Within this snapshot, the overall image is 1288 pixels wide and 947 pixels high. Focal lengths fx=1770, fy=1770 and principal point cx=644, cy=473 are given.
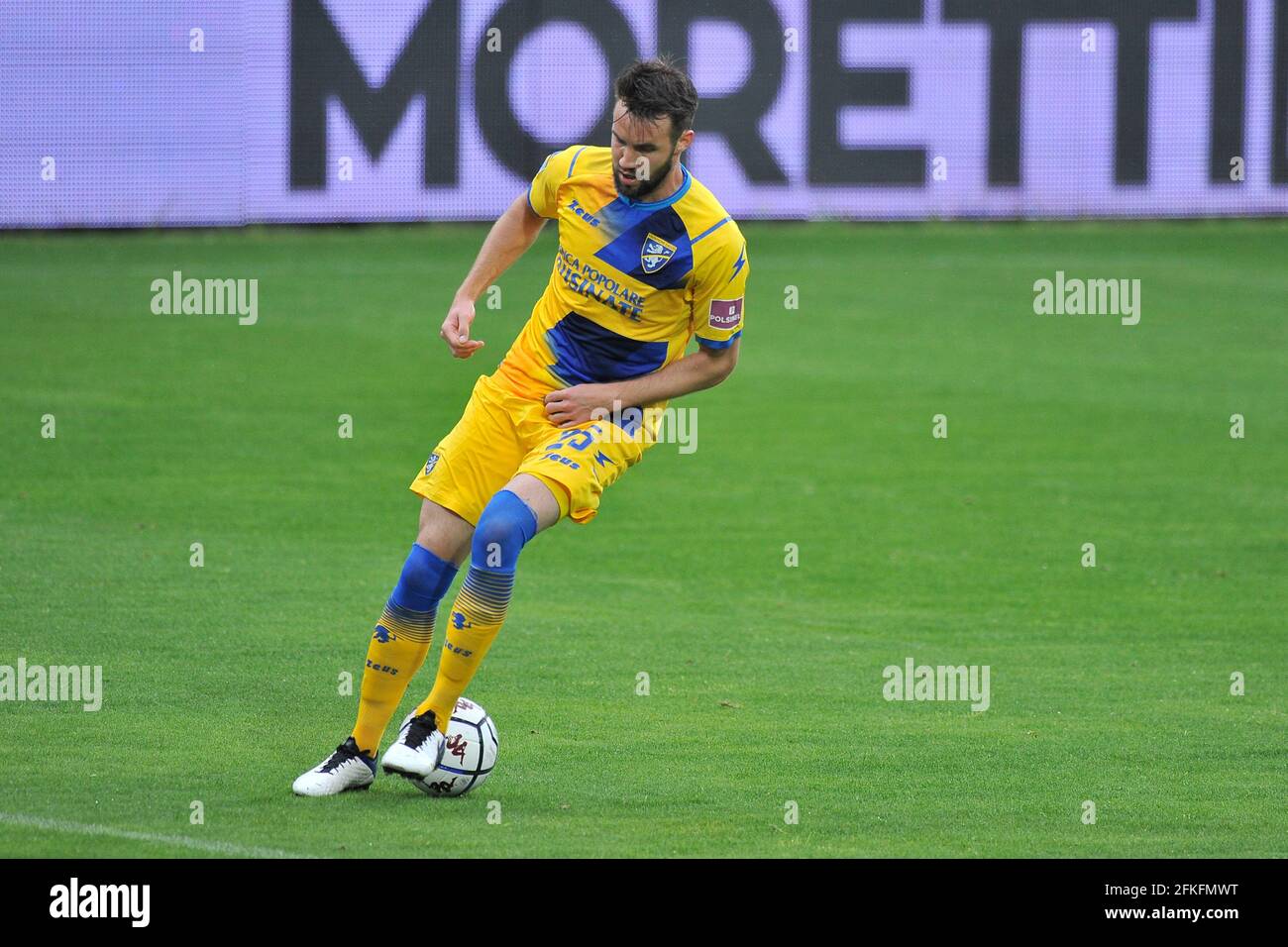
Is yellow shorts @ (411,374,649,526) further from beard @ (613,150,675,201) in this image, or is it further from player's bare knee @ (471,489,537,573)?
beard @ (613,150,675,201)

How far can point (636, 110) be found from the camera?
6055 millimetres

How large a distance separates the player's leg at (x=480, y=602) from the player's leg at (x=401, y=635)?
102 millimetres

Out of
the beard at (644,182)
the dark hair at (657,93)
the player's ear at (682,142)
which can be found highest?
the dark hair at (657,93)

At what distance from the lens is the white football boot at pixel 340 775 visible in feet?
20.3

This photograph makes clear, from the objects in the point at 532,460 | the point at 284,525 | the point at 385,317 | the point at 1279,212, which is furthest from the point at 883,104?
the point at 532,460

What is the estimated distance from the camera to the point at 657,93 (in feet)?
19.7

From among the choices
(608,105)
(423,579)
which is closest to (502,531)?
(423,579)

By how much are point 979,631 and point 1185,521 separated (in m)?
3.45

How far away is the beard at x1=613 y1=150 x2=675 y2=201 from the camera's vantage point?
621 centimetres

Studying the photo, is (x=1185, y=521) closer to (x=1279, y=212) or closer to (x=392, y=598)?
(x=392, y=598)

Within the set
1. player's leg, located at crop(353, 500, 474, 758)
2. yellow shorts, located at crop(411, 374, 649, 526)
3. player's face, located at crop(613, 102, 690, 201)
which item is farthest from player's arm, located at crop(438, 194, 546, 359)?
player's leg, located at crop(353, 500, 474, 758)

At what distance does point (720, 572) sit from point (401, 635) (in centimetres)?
470

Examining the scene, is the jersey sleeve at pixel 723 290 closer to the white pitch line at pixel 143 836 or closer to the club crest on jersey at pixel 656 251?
the club crest on jersey at pixel 656 251

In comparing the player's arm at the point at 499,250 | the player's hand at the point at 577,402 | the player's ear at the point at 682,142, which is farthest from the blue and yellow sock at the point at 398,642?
the player's ear at the point at 682,142
